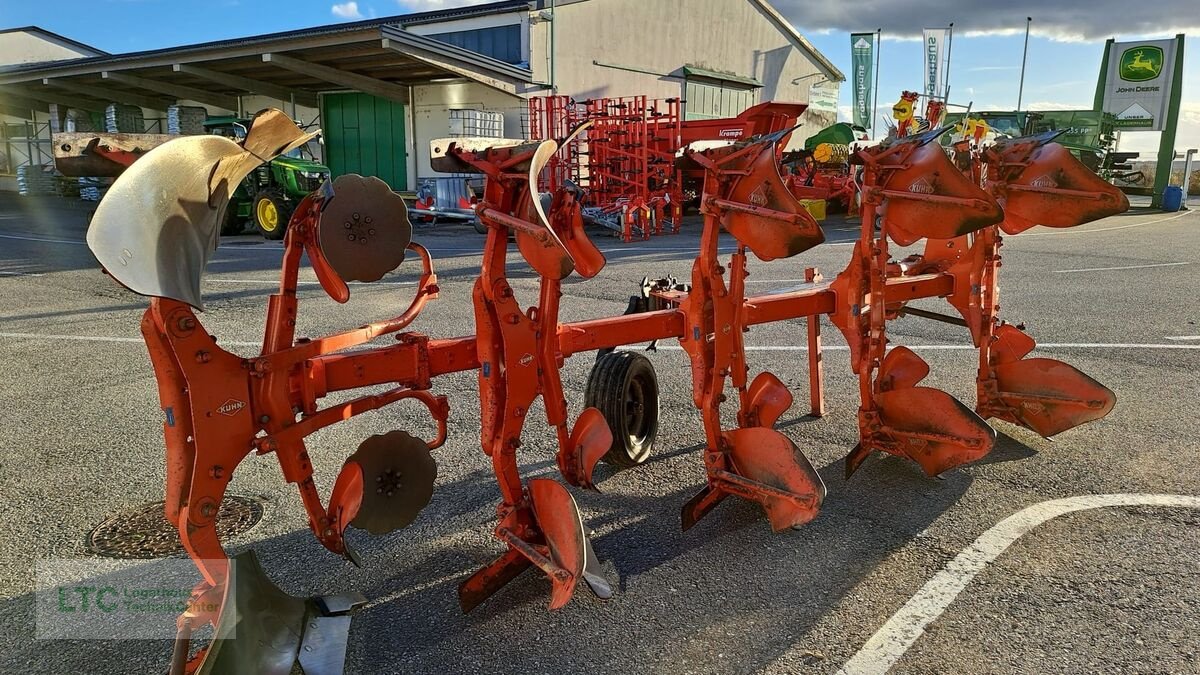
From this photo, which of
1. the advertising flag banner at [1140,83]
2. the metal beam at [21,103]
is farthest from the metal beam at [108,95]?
the advertising flag banner at [1140,83]

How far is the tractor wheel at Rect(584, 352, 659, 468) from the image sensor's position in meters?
4.22

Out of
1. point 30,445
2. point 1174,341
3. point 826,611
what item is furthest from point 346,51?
point 826,611

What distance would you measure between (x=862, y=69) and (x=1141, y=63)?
41.6 ft

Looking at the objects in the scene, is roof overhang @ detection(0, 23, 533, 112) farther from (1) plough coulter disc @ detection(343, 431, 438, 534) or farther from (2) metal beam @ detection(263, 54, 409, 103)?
(1) plough coulter disc @ detection(343, 431, 438, 534)

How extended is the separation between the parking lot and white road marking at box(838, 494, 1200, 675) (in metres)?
0.02

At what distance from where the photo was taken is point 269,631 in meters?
2.60

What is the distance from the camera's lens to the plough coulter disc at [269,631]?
2.39m

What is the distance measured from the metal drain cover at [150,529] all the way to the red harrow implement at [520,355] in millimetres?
793

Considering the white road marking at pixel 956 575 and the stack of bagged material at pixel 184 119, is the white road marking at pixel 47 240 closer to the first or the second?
the stack of bagged material at pixel 184 119

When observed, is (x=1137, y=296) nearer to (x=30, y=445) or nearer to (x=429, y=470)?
(x=429, y=470)

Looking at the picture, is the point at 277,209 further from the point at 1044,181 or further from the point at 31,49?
the point at 31,49

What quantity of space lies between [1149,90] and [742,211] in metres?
25.1

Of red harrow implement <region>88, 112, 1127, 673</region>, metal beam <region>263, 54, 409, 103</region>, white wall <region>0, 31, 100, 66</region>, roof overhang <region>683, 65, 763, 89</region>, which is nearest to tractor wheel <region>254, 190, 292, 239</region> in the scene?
metal beam <region>263, 54, 409, 103</region>

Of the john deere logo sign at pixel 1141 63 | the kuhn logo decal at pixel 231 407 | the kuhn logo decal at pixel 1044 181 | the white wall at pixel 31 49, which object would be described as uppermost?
the white wall at pixel 31 49
